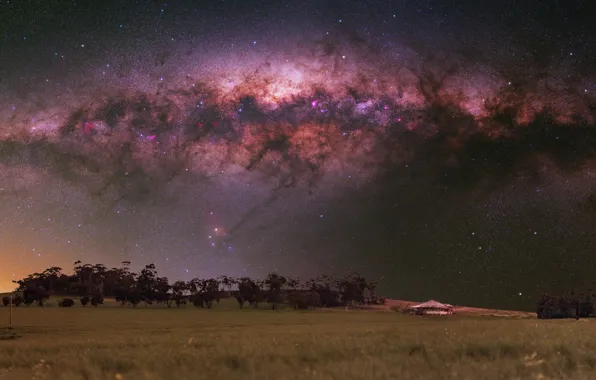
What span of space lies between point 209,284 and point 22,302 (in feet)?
167

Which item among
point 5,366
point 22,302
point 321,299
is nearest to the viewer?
point 5,366

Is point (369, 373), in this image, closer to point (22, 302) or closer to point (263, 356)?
point (263, 356)

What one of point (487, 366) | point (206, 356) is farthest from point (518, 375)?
point (206, 356)

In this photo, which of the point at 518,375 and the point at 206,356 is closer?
the point at 518,375

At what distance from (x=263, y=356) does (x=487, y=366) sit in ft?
15.2

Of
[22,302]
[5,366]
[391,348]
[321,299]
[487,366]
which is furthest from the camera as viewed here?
[321,299]

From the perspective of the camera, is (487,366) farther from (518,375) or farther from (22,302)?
(22,302)

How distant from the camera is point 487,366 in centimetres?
1058

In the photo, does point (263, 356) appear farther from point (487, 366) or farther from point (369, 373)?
point (487, 366)

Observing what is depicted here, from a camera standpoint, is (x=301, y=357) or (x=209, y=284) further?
(x=209, y=284)

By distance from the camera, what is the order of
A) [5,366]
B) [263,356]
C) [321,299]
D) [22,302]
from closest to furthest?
[263,356] → [5,366] → [22,302] → [321,299]

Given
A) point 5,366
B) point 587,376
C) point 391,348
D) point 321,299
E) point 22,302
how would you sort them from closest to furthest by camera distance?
point 587,376
point 391,348
point 5,366
point 22,302
point 321,299

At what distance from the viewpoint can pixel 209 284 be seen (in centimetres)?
18500

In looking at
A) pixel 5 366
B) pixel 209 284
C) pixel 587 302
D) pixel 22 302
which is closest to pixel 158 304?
pixel 209 284
